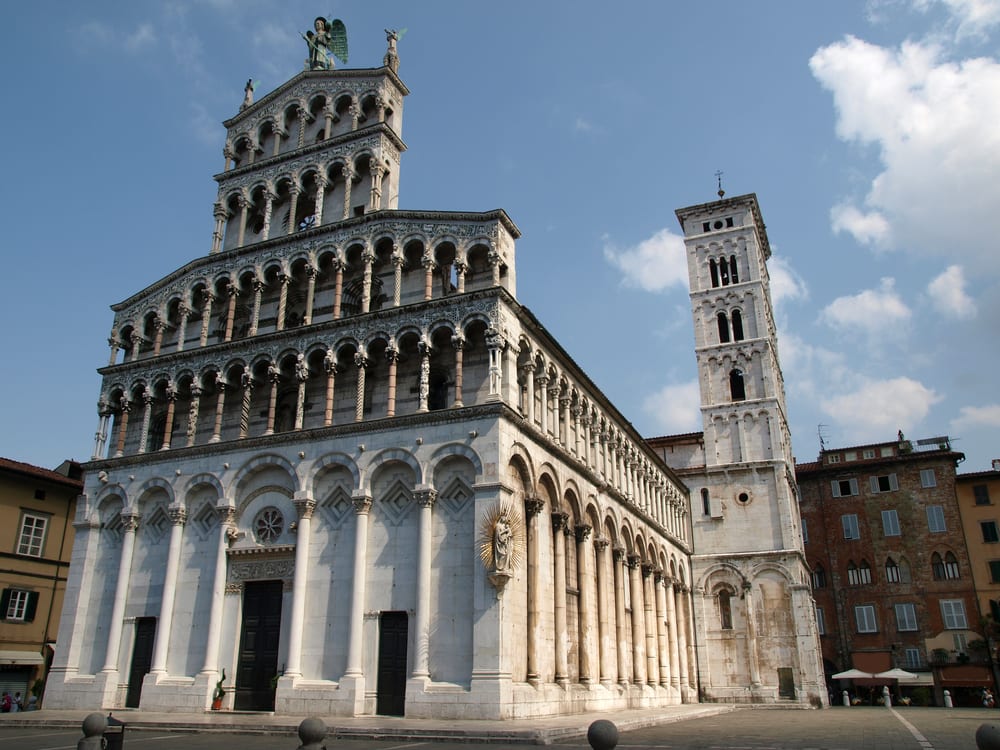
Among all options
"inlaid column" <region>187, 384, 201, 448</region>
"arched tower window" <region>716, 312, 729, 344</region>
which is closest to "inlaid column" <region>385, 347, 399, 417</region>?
"inlaid column" <region>187, 384, 201, 448</region>

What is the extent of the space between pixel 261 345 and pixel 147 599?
9.73m

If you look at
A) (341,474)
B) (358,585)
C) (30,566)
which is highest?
(341,474)

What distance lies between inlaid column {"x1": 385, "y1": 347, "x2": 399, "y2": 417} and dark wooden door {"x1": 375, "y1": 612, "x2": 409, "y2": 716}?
6.37 m

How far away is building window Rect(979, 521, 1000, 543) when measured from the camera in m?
49.9

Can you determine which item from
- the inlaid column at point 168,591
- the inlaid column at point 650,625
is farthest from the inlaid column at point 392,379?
the inlaid column at point 650,625

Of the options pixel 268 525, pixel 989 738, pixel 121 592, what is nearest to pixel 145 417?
pixel 121 592

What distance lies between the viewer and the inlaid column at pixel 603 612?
101 feet

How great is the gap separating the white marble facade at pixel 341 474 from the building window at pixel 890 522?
85.1 ft

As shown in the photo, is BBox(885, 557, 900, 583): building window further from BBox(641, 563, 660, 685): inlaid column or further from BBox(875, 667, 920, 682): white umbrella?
BBox(641, 563, 660, 685): inlaid column

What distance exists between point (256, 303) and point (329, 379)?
5351 millimetres

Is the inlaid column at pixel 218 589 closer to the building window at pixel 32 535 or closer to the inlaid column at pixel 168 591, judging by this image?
the inlaid column at pixel 168 591

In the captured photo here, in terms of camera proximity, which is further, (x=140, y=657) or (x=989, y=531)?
(x=989, y=531)

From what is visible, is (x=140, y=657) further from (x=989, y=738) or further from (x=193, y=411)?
(x=989, y=738)

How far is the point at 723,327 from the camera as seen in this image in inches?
2087
